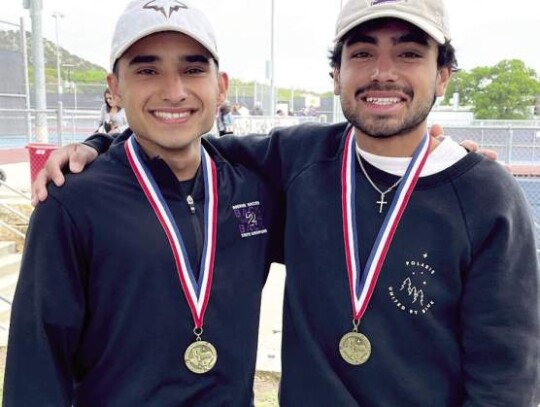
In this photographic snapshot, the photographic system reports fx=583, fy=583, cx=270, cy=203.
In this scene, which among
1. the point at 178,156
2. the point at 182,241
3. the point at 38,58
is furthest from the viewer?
the point at 38,58

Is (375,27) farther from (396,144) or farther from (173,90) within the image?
(173,90)

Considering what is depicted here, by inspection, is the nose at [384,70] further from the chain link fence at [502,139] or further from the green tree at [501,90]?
the green tree at [501,90]

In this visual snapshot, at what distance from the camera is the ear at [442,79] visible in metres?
2.13

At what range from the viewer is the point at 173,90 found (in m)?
2.01

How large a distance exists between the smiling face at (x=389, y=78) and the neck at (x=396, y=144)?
3cm

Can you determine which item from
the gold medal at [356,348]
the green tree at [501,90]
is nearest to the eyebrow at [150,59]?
the gold medal at [356,348]

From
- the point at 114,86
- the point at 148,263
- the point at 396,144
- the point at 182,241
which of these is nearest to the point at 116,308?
the point at 148,263

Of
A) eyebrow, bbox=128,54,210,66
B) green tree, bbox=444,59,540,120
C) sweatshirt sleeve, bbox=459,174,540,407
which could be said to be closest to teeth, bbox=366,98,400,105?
sweatshirt sleeve, bbox=459,174,540,407

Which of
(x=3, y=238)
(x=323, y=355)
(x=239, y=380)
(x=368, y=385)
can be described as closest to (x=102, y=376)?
(x=239, y=380)

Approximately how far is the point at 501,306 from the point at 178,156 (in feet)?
3.94

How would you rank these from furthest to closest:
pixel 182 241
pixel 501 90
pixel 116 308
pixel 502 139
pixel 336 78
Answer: pixel 501 90, pixel 502 139, pixel 336 78, pixel 182 241, pixel 116 308

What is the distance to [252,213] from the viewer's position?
7.18 ft

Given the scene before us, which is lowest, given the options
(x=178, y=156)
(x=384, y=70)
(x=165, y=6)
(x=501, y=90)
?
(x=178, y=156)

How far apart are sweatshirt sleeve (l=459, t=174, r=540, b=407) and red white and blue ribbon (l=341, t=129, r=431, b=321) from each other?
205 millimetres
